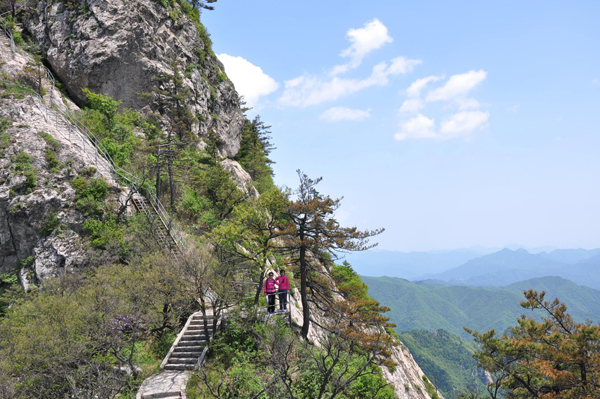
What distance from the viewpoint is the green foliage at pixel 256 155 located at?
38.3 metres

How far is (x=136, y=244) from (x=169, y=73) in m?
20.0

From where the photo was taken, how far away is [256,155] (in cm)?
3966

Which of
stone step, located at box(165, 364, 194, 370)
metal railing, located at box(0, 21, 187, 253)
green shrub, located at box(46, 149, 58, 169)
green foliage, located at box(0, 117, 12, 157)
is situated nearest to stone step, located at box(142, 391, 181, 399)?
stone step, located at box(165, 364, 194, 370)

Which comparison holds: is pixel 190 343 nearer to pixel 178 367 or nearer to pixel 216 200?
pixel 178 367

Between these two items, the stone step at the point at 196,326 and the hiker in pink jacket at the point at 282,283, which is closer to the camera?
the stone step at the point at 196,326

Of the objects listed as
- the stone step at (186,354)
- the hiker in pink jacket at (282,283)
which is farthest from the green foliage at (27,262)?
the hiker in pink jacket at (282,283)

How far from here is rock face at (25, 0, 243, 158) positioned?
90.7 feet

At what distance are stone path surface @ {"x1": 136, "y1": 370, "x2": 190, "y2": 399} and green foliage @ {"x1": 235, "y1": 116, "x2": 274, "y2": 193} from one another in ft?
83.7

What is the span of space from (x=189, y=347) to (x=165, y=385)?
82.8 inches

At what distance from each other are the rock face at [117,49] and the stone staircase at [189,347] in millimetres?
20984

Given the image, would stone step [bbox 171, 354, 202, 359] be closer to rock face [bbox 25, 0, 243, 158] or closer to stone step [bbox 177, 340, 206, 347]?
stone step [bbox 177, 340, 206, 347]

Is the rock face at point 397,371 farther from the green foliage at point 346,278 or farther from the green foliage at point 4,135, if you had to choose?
the green foliage at point 4,135

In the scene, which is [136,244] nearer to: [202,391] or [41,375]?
[41,375]

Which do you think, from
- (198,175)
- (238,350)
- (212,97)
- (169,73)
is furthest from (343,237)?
(212,97)
